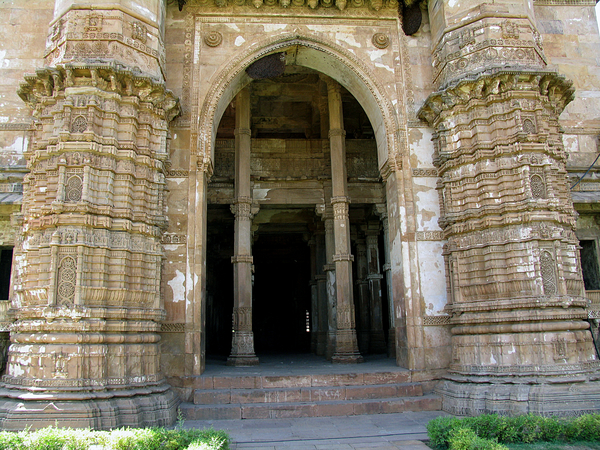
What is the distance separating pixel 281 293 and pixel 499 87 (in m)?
22.0

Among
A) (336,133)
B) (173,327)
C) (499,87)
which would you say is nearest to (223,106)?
(336,133)

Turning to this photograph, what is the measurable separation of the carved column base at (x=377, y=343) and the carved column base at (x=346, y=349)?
4.49m

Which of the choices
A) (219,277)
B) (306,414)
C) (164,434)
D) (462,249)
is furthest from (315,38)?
(219,277)

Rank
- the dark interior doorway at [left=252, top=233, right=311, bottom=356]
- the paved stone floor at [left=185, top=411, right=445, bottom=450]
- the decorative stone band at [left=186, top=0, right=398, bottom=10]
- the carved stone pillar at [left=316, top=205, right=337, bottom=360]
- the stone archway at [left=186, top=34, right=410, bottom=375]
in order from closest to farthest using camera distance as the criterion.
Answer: the paved stone floor at [left=185, top=411, right=445, bottom=450], the stone archway at [left=186, top=34, right=410, bottom=375], the decorative stone band at [left=186, top=0, right=398, bottom=10], the carved stone pillar at [left=316, top=205, right=337, bottom=360], the dark interior doorway at [left=252, top=233, right=311, bottom=356]

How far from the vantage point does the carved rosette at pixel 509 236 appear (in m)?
8.61

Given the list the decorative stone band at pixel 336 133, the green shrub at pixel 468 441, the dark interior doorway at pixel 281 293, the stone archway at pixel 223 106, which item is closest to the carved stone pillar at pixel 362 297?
the dark interior doorway at pixel 281 293

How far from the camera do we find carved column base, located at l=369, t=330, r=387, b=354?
17078 mm

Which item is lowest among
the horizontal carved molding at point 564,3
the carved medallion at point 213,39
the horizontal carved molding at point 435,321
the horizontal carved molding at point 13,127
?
the horizontal carved molding at point 435,321

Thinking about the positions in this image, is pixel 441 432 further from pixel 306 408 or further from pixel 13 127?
pixel 13 127

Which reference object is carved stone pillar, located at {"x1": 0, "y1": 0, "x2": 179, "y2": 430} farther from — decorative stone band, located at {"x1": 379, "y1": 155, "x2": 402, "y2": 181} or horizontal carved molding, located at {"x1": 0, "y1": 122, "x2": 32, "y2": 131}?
decorative stone band, located at {"x1": 379, "y1": 155, "x2": 402, "y2": 181}

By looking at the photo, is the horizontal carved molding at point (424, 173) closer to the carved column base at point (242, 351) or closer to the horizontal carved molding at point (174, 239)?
the horizontal carved molding at point (174, 239)

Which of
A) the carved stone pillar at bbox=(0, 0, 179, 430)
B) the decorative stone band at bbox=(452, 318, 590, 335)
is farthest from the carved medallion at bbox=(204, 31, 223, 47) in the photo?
the decorative stone band at bbox=(452, 318, 590, 335)

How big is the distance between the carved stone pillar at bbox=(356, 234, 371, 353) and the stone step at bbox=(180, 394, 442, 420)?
7920mm

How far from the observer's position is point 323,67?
12344mm
